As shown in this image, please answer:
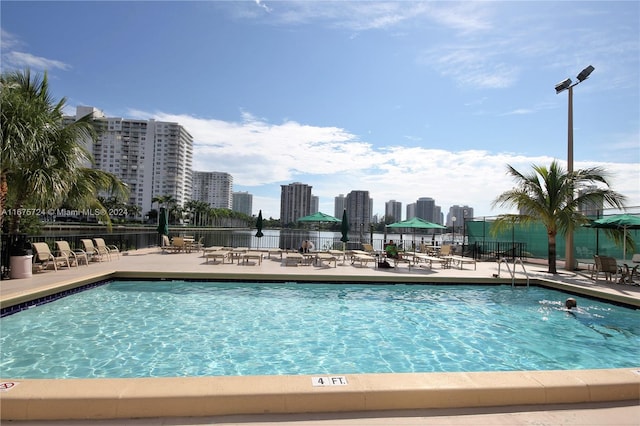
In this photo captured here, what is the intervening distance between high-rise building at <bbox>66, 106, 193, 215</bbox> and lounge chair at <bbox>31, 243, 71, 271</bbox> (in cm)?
11301

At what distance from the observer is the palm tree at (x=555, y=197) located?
12.1 meters

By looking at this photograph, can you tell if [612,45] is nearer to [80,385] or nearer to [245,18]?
[245,18]

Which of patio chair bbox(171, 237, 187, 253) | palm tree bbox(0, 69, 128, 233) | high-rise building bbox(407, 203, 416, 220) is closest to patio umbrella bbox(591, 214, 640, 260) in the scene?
palm tree bbox(0, 69, 128, 233)

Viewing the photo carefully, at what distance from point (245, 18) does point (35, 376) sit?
1065 centimetres

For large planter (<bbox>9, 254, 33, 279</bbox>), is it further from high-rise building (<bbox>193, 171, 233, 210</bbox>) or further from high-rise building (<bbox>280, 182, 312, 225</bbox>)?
high-rise building (<bbox>193, 171, 233, 210</bbox>)

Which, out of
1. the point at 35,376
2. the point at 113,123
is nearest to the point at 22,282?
the point at 35,376

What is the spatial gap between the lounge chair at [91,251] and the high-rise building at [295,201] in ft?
291

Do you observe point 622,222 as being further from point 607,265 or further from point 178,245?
point 178,245

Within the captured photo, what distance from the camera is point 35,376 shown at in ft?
13.9

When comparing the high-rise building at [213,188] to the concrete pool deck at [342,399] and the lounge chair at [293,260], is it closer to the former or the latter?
the lounge chair at [293,260]

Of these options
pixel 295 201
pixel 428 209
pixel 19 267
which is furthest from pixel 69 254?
pixel 295 201

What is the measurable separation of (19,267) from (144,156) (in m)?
128

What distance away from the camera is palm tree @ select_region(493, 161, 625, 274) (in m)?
12.1

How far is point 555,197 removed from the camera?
1238 centimetres
